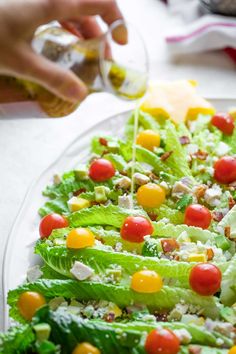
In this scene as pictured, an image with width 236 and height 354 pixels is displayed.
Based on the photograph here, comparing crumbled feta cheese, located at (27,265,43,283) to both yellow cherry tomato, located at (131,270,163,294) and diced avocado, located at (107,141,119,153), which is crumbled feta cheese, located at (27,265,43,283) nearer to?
yellow cherry tomato, located at (131,270,163,294)

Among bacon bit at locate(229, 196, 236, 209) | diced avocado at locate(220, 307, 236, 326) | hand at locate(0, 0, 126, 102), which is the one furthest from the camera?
bacon bit at locate(229, 196, 236, 209)

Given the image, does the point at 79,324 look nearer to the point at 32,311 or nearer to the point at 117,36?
the point at 32,311

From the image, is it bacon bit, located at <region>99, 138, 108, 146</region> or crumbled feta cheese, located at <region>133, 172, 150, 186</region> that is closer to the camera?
crumbled feta cheese, located at <region>133, 172, 150, 186</region>

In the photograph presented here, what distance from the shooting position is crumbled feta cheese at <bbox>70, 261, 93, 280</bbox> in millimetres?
3893

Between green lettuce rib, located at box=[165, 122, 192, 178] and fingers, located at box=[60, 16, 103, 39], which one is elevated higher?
fingers, located at box=[60, 16, 103, 39]

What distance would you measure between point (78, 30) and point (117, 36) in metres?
0.35

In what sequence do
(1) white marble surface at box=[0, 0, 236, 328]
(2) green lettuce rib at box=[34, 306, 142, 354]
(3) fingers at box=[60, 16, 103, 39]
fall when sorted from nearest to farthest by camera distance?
(2) green lettuce rib at box=[34, 306, 142, 354]
(3) fingers at box=[60, 16, 103, 39]
(1) white marble surface at box=[0, 0, 236, 328]

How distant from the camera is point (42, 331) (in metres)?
3.51

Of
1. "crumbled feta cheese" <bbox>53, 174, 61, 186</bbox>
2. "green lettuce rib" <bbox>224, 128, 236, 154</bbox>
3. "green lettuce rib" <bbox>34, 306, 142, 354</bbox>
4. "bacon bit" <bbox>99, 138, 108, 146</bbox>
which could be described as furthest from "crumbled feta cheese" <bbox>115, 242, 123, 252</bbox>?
"green lettuce rib" <bbox>224, 128, 236, 154</bbox>

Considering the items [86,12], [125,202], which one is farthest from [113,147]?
[86,12]

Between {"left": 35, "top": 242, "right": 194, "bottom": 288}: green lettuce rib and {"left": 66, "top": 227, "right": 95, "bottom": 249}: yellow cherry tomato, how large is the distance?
0.09 ft

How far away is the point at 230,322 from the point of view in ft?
12.0

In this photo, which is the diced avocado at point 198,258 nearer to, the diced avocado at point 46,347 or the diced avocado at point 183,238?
the diced avocado at point 183,238

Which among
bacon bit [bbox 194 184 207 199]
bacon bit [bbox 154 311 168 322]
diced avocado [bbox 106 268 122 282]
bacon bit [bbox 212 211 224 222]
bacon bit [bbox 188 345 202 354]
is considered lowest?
bacon bit [bbox 212 211 224 222]
